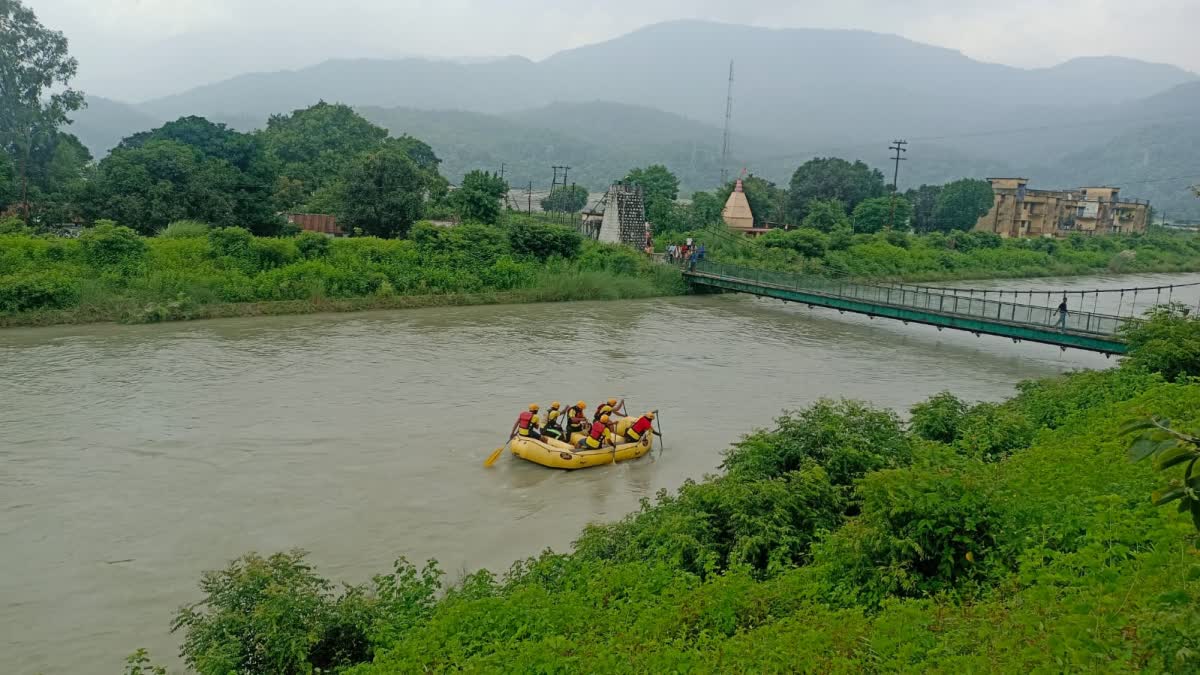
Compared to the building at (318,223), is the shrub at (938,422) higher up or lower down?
lower down

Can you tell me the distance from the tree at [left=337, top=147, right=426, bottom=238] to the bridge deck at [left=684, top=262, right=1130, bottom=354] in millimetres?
11917

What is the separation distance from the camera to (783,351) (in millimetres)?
22859

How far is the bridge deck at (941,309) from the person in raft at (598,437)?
11.7m

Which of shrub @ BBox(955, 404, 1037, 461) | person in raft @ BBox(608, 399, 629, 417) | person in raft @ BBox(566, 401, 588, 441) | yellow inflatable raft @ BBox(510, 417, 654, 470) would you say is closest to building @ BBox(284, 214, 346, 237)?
person in raft @ BBox(608, 399, 629, 417)

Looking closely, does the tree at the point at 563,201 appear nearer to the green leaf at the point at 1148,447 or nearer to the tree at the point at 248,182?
the tree at the point at 248,182

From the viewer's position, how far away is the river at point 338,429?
9375mm

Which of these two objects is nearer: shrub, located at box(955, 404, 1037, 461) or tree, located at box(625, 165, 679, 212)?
shrub, located at box(955, 404, 1037, 461)

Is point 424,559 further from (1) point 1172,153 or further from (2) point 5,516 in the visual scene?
(1) point 1172,153

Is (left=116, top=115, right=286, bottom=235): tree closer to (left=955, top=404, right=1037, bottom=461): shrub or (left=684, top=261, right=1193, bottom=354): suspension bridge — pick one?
(left=684, top=261, right=1193, bottom=354): suspension bridge

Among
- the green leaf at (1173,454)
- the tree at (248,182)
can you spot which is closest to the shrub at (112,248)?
the tree at (248,182)

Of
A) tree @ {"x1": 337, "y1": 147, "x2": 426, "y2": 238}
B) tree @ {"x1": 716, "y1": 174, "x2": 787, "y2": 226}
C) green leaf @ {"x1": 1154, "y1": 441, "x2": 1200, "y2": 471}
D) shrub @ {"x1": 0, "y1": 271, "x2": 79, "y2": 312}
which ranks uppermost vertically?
tree @ {"x1": 716, "y1": 174, "x2": 787, "y2": 226}

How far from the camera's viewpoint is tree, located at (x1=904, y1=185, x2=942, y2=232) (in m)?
67.6

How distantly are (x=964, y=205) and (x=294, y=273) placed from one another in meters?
52.3

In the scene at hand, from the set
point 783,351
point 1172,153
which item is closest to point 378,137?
point 783,351
